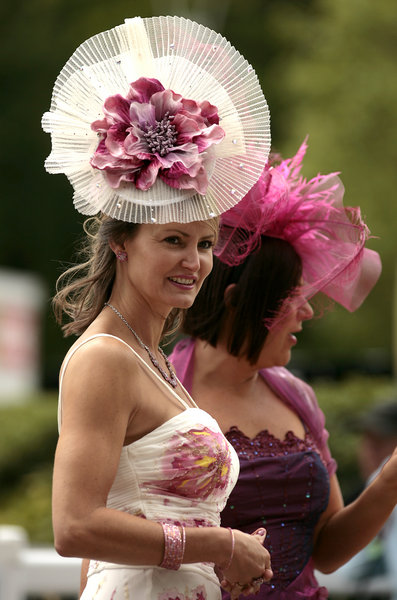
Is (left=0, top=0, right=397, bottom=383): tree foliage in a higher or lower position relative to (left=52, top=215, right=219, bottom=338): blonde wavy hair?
lower

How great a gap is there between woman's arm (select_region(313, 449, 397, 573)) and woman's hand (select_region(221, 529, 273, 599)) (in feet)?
2.30

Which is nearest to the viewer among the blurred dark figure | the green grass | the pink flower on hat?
the pink flower on hat

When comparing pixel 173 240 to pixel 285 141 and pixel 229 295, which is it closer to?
pixel 229 295

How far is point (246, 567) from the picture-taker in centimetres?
242

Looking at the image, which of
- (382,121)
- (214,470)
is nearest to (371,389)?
(214,470)

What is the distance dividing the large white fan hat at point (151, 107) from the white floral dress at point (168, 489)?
336mm

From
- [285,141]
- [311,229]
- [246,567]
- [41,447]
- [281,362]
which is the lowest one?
[285,141]

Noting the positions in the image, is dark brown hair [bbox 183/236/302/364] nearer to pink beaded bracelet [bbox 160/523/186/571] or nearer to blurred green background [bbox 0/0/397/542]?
pink beaded bracelet [bbox 160/523/186/571]

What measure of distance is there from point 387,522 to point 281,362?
68.9 inches

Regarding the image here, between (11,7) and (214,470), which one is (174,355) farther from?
(11,7)

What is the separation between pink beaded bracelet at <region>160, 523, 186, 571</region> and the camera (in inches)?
91.2

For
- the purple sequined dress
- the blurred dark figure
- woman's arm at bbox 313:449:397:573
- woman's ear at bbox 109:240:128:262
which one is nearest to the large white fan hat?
woman's ear at bbox 109:240:128:262

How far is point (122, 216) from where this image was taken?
2.44m

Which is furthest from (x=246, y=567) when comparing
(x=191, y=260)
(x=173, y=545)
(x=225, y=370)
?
(x=225, y=370)
